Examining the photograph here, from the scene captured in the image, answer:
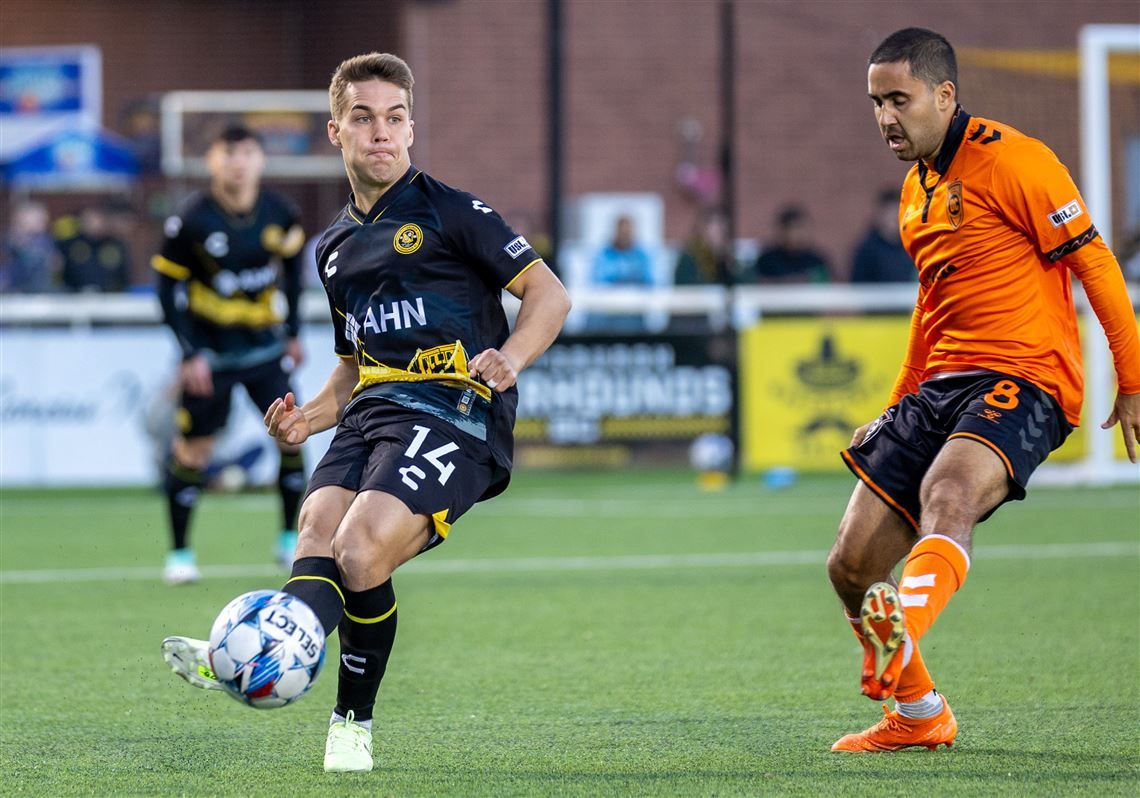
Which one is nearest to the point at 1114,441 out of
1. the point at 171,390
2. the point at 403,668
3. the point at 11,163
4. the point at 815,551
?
the point at 815,551

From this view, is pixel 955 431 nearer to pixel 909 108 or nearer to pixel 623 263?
pixel 909 108

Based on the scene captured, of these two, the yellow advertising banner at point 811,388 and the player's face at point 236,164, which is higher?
the player's face at point 236,164

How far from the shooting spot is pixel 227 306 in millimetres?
10094

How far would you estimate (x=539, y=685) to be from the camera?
252 inches

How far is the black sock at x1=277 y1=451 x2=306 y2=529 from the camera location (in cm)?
991

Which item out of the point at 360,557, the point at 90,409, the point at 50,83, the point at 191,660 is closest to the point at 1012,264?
the point at 360,557

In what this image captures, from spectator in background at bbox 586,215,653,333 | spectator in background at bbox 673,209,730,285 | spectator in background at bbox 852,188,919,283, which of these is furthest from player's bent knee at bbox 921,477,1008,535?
spectator in background at bbox 586,215,653,333

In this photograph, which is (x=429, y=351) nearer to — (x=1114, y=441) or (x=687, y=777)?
(x=687, y=777)

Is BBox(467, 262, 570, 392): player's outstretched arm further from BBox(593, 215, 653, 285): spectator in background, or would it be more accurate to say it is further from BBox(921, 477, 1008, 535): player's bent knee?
BBox(593, 215, 653, 285): spectator in background

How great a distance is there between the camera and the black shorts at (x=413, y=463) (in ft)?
15.7

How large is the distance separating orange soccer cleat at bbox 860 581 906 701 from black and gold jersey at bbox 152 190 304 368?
20.4ft

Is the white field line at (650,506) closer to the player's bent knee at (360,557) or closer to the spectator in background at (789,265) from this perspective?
the spectator in background at (789,265)

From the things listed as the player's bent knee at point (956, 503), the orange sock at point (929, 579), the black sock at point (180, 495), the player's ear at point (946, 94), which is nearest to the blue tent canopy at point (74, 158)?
the black sock at point (180, 495)

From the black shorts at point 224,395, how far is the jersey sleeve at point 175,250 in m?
0.61
